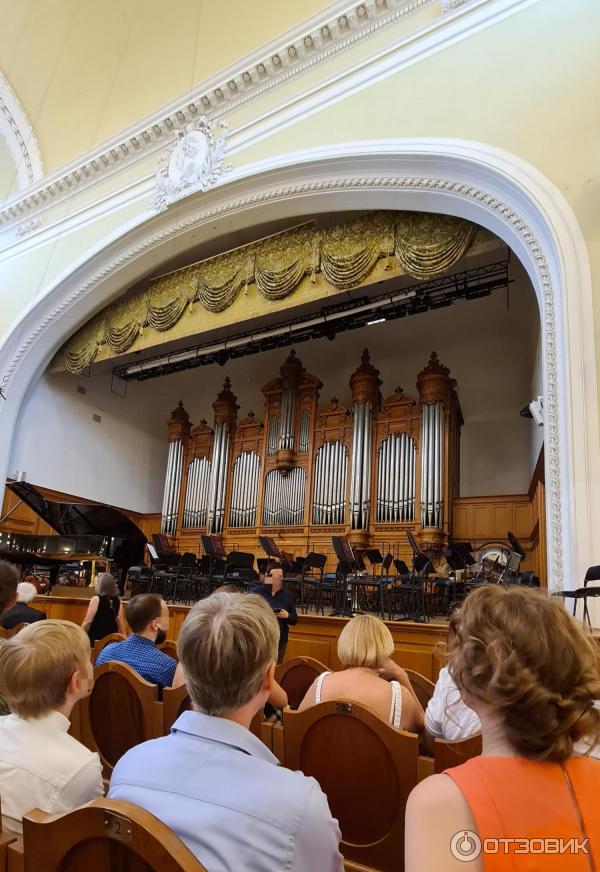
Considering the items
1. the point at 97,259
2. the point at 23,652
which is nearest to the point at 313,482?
the point at 97,259

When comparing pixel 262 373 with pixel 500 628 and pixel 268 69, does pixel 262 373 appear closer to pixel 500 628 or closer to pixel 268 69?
pixel 268 69

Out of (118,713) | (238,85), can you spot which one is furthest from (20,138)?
(118,713)

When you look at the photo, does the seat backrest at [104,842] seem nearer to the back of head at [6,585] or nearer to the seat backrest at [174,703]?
the seat backrest at [174,703]

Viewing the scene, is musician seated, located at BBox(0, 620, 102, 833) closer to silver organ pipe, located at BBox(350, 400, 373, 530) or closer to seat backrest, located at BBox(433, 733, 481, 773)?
seat backrest, located at BBox(433, 733, 481, 773)

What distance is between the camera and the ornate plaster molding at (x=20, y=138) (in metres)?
9.36

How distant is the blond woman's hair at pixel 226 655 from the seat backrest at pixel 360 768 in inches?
22.0

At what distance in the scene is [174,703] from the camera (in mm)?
1896

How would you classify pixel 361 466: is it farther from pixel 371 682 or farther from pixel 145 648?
pixel 371 682

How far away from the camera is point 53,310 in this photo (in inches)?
341

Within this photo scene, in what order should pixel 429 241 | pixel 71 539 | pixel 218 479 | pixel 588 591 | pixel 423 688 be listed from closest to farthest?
1. pixel 423 688
2. pixel 588 591
3. pixel 429 241
4. pixel 71 539
5. pixel 218 479

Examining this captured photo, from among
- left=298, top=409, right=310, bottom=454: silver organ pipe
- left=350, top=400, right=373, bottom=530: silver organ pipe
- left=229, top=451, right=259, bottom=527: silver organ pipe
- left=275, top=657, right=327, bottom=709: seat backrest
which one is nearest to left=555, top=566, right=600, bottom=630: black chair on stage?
left=275, top=657, right=327, bottom=709: seat backrest

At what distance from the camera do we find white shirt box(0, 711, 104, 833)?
123cm

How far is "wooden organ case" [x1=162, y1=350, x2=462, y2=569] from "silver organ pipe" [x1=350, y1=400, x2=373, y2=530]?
0.02m

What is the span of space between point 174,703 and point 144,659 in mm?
423
